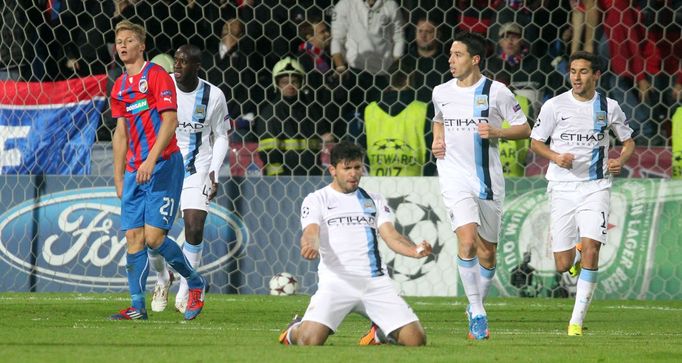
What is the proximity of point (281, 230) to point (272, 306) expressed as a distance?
4.87ft

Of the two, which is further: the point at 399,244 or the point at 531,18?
the point at 531,18

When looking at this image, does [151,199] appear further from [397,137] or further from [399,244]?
[397,137]

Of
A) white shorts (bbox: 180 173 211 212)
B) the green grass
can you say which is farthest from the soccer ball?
white shorts (bbox: 180 173 211 212)

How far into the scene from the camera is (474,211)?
27.9 feet

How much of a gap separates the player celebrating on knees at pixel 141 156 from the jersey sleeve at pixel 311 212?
6.43 ft

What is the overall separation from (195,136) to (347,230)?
11.9ft

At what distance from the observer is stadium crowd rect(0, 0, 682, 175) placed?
12539 millimetres

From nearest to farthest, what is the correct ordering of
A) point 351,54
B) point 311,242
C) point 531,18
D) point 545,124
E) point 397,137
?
point 311,242, point 545,124, point 397,137, point 531,18, point 351,54

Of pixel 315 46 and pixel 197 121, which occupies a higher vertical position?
pixel 315 46

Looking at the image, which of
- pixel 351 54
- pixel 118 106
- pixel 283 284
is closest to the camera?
pixel 118 106

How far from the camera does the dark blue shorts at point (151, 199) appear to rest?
8.86 m

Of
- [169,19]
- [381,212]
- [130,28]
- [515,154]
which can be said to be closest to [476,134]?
[381,212]

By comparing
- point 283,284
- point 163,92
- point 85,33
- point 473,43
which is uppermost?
point 85,33

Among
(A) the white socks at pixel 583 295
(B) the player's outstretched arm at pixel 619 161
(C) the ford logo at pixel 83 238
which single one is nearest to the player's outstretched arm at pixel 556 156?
(B) the player's outstretched arm at pixel 619 161
